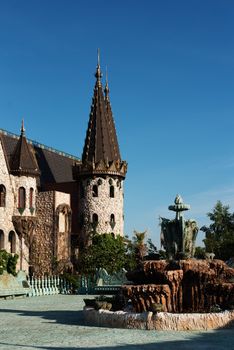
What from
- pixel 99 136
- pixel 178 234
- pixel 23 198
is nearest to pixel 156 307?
pixel 178 234

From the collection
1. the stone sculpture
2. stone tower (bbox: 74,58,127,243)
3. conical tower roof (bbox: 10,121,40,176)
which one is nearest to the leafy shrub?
conical tower roof (bbox: 10,121,40,176)

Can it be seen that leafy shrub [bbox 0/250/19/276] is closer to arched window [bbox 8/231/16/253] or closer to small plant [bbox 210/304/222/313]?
arched window [bbox 8/231/16/253]

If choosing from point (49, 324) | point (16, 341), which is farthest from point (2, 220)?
point (16, 341)

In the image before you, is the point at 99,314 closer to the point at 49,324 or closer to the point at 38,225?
the point at 49,324

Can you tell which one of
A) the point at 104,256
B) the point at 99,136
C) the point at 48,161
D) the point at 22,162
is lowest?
the point at 104,256

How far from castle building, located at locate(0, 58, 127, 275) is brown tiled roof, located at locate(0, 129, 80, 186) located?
0.41ft

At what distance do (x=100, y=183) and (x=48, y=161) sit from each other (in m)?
9.01

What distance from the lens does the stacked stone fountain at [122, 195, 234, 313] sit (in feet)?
48.4

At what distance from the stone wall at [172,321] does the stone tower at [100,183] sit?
32.6 metres

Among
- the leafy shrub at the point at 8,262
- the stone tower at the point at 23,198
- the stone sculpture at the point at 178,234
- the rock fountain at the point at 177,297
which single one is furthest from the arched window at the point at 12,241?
the rock fountain at the point at 177,297

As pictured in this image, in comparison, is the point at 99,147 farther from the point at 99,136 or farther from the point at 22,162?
the point at 22,162

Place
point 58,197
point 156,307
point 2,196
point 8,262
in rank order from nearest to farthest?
1. point 156,307
2. point 8,262
3. point 2,196
4. point 58,197

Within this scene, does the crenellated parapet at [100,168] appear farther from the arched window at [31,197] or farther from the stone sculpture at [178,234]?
the stone sculpture at [178,234]

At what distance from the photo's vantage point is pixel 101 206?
47094mm
